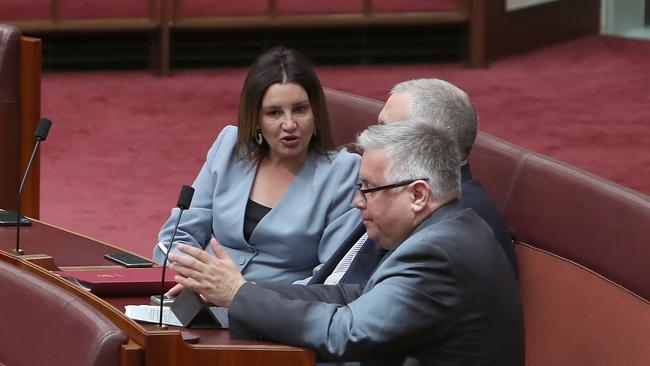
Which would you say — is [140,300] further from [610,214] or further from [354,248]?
[610,214]

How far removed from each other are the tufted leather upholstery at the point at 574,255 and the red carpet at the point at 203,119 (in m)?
1.83

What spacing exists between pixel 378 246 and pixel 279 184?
468 millimetres

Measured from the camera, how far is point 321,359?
1.90 meters

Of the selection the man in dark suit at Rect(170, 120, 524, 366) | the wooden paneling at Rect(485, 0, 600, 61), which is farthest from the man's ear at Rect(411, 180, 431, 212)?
the wooden paneling at Rect(485, 0, 600, 61)

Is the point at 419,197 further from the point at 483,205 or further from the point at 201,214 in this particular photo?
the point at 201,214

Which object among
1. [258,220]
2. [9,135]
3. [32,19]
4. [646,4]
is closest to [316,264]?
[258,220]

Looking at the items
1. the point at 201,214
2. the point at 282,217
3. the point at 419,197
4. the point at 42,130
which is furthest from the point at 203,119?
the point at 419,197

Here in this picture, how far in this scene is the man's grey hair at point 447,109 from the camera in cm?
232

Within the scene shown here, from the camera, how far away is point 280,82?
2.62 meters

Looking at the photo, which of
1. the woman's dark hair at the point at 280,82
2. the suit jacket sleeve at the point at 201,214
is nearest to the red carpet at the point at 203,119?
the suit jacket sleeve at the point at 201,214

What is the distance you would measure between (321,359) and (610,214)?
63 centimetres

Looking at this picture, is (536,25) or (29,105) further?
(536,25)

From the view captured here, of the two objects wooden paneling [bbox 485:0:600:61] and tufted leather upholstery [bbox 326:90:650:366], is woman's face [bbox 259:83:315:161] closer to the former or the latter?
tufted leather upholstery [bbox 326:90:650:366]

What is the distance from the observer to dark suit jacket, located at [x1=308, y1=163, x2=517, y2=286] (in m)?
2.22
